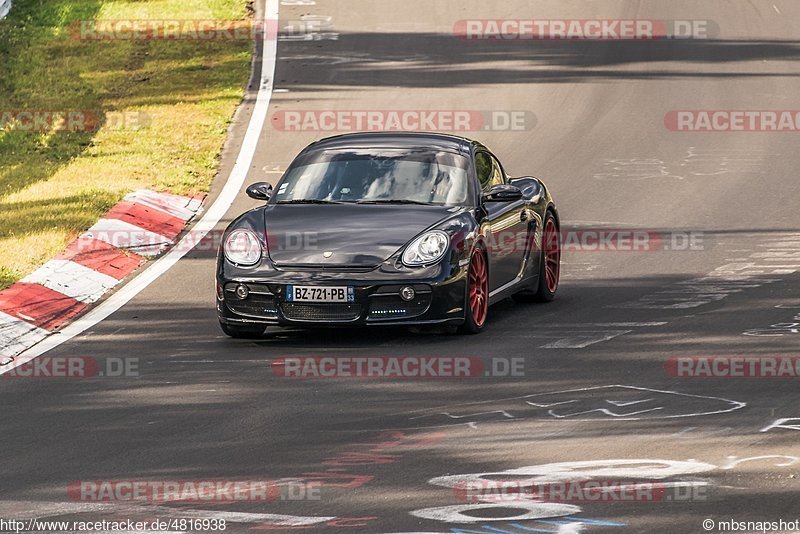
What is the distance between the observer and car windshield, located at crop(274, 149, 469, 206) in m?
11.9

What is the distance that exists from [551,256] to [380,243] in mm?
2572

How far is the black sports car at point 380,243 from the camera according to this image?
1088 centimetres

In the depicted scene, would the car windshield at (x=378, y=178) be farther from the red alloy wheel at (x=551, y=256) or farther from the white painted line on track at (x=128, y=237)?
the white painted line on track at (x=128, y=237)

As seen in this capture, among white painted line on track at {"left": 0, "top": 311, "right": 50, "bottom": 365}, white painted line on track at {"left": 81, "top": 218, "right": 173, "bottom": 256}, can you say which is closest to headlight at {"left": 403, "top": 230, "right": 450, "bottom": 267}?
white painted line on track at {"left": 0, "top": 311, "right": 50, "bottom": 365}

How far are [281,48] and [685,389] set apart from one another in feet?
55.3

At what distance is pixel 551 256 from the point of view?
13180 millimetres

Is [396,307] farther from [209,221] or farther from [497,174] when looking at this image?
[209,221]

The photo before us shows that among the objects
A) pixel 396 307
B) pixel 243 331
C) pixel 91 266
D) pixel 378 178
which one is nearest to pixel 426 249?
pixel 396 307

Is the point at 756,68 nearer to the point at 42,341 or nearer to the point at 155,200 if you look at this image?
the point at 155,200

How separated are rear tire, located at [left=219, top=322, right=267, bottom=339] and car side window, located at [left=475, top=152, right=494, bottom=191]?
2202 millimetres

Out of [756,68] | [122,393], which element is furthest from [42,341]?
[756,68]

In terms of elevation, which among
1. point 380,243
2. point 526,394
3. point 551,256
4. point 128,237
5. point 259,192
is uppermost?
point 259,192

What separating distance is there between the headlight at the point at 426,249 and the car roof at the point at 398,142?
1.48 meters

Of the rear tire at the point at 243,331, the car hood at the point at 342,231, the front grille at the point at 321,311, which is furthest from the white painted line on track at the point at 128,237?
the front grille at the point at 321,311
